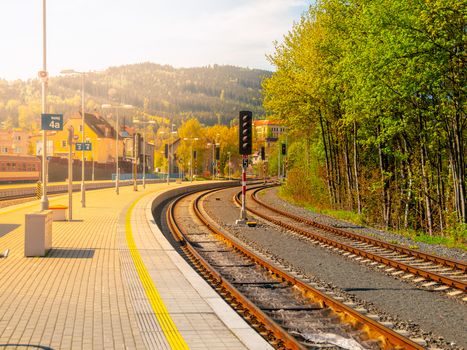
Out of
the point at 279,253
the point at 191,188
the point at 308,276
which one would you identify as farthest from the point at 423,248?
the point at 191,188

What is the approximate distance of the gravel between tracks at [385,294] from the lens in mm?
8602

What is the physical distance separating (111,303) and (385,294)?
17.8ft

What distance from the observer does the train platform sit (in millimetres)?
6914

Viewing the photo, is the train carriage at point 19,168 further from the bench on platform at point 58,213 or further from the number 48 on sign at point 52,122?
the number 48 on sign at point 52,122

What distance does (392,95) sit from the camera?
2039 cm

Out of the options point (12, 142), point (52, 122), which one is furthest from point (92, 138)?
point (52, 122)

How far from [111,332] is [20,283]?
4.01 m

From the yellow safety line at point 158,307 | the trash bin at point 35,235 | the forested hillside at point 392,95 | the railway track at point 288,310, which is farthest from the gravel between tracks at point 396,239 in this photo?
the trash bin at point 35,235

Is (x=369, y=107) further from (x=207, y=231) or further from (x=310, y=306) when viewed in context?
(x=310, y=306)

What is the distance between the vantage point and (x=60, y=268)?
12.2 meters

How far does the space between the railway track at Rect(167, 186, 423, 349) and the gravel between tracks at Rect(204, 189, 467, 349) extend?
0.68m

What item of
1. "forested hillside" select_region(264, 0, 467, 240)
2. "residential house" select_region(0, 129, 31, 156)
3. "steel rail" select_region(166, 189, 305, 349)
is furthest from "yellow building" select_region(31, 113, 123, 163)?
"steel rail" select_region(166, 189, 305, 349)

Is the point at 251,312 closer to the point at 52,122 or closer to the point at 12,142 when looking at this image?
the point at 52,122

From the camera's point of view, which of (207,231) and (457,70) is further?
(207,231)
